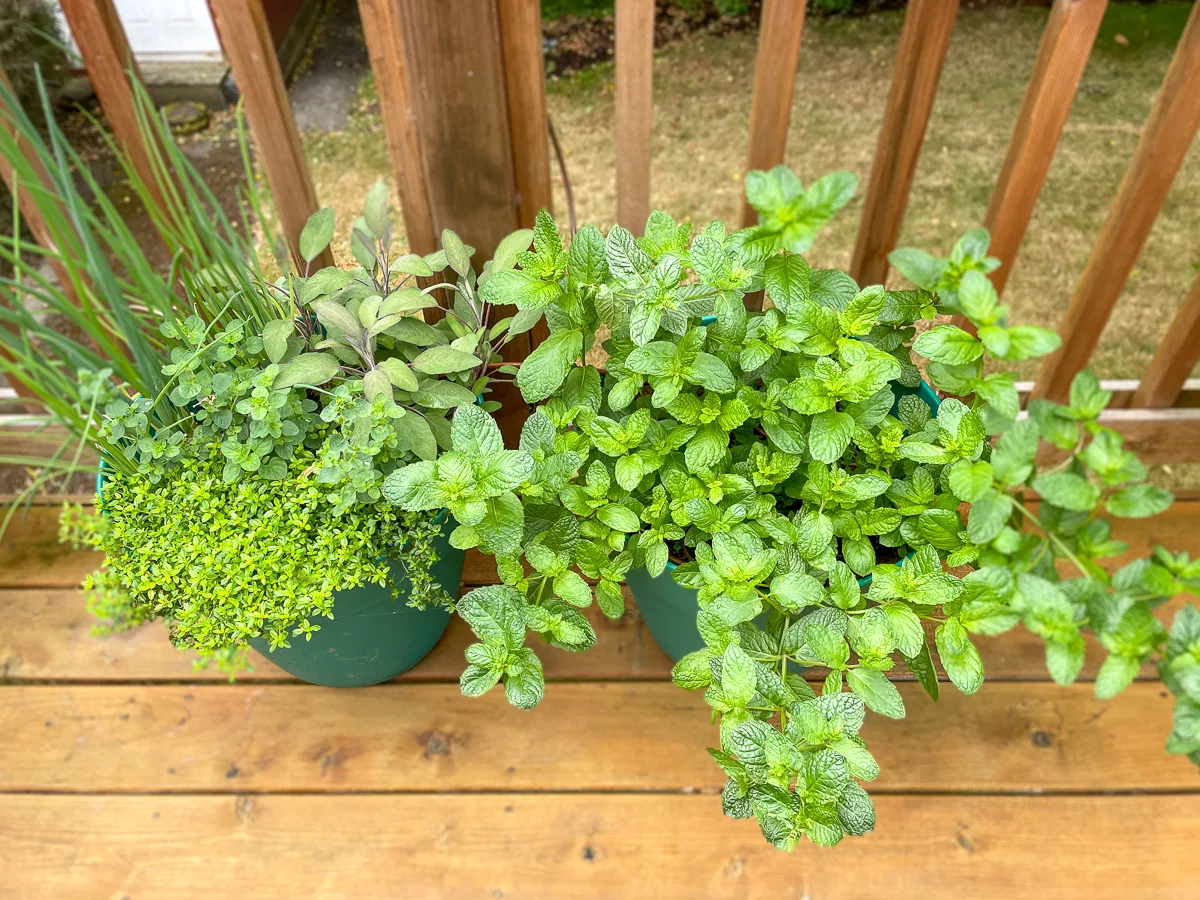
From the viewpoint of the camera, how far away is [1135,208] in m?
1.31

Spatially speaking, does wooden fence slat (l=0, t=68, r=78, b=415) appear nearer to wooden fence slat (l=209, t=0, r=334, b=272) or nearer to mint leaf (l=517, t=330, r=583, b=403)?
wooden fence slat (l=209, t=0, r=334, b=272)

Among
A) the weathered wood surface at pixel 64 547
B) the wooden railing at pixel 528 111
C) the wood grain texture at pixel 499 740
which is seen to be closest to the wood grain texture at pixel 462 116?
the wooden railing at pixel 528 111

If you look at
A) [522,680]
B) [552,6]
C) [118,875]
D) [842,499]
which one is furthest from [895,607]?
[552,6]

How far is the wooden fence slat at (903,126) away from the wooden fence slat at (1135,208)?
0.31 metres

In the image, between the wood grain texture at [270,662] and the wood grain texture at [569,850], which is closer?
the wood grain texture at [569,850]

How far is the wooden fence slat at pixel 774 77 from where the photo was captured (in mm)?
1152

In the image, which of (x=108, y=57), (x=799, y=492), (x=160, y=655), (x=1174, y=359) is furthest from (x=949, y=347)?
(x=160, y=655)

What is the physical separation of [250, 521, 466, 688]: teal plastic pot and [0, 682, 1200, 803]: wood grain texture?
3.9 inches

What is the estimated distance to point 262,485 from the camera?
3.31ft

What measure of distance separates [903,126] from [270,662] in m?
1.39

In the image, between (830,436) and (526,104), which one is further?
(526,104)

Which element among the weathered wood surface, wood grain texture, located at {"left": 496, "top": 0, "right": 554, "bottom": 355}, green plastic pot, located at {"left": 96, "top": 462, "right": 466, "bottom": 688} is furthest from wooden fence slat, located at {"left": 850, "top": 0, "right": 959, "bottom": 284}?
green plastic pot, located at {"left": 96, "top": 462, "right": 466, "bottom": 688}

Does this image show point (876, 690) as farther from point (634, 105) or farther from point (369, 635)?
point (634, 105)

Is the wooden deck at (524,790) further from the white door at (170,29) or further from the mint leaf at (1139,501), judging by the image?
the white door at (170,29)
